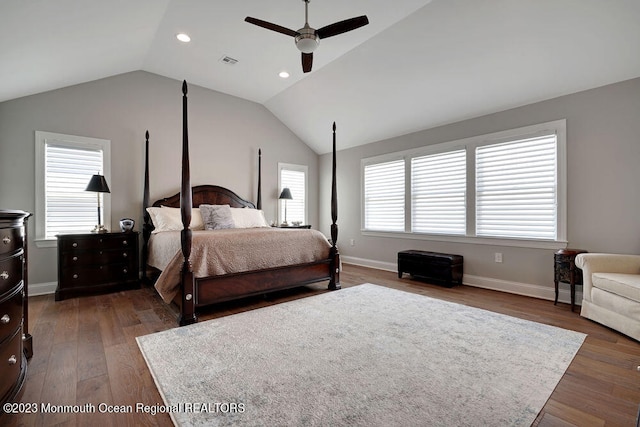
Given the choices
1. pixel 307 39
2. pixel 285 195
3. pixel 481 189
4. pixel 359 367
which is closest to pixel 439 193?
pixel 481 189

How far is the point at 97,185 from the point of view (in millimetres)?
3922

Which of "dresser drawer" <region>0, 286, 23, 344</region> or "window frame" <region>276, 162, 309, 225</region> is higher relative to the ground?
"window frame" <region>276, 162, 309, 225</region>

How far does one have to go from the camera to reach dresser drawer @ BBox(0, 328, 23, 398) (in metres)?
1.48

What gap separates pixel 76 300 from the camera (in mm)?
→ 3619

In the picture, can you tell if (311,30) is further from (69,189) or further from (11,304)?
(69,189)

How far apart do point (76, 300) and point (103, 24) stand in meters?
3.10

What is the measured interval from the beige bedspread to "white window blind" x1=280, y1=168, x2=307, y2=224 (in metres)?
2.42

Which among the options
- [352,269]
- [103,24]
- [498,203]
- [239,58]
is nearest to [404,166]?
[498,203]

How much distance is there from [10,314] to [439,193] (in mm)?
4896

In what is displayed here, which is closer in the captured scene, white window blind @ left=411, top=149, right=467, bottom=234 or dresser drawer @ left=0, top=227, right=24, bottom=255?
dresser drawer @ left=0, top=227, right=24, bottom=255

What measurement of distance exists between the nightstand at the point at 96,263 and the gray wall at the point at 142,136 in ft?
1.70

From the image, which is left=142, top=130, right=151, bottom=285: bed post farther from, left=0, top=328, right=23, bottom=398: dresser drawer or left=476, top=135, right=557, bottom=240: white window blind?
left=476, top=135, right=557, bottom=240: white window blind

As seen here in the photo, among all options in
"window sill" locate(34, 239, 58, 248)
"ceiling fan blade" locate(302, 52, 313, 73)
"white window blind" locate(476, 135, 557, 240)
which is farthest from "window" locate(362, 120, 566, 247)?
"window sill" locate(34, 239, 58, 248)

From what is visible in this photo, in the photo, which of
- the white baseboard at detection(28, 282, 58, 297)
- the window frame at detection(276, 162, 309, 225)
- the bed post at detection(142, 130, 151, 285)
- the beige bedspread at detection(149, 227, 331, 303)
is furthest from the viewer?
the window frame at detection(276, 162, 309, 225)
